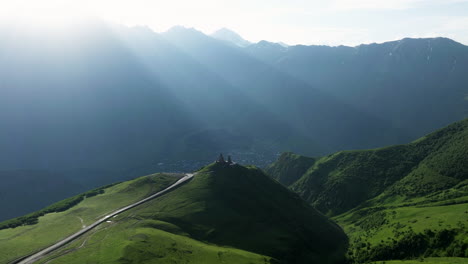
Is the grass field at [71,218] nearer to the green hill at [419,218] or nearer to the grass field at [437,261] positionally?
the green hill at [419,218]

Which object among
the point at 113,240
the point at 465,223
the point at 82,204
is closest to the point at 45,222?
the point at 82,204

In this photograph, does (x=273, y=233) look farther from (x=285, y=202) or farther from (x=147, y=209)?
(x=147, y=209)

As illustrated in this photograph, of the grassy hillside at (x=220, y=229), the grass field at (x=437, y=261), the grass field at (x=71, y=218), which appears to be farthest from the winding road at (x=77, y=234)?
the grass field at (x=437, y=261)

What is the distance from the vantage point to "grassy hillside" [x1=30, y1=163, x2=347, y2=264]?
9700cm

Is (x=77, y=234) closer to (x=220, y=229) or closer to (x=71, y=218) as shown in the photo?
(x=71, y=218)

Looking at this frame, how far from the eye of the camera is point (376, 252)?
398 ft

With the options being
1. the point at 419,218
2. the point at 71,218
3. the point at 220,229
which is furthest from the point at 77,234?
the point at 419,218

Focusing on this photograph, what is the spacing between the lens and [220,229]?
4860 inches

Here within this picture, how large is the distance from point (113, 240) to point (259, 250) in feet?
161

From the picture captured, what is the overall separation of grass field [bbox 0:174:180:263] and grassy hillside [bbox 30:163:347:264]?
12.3 meters

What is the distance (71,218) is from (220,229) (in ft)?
194

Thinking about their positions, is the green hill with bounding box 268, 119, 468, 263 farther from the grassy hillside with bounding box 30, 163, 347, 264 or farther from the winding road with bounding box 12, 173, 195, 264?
the winding road with bounding box 12, 173, 195, 264

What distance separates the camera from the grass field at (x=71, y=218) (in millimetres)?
101312

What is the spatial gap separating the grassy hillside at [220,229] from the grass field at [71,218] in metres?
12.3
